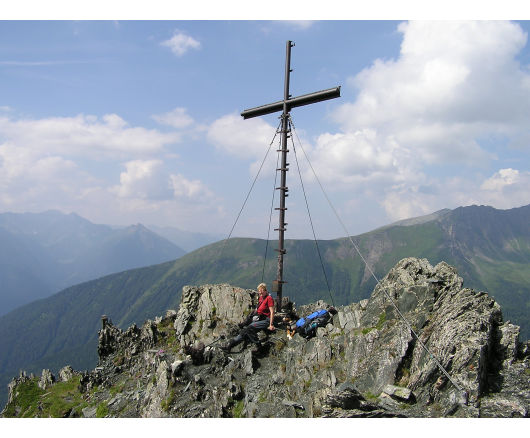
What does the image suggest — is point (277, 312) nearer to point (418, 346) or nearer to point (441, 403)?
point (418, 346)

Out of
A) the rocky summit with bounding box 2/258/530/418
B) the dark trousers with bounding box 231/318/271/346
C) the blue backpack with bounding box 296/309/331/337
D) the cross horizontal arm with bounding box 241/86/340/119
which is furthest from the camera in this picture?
the cross horizontal arm with bounding box 241/86/340/119

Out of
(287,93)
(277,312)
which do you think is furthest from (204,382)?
(287,93)

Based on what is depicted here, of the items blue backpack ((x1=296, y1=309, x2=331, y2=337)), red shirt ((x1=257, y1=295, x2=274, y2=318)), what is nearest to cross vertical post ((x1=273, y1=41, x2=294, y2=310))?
red shirt ((x1=257, y1=295, x2=274, y2=318))

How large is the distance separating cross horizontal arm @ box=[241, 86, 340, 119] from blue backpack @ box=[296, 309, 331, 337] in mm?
12737

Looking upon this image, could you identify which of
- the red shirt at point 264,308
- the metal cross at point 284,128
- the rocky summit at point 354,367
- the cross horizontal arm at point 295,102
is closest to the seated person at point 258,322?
the red shirt at point 264,308

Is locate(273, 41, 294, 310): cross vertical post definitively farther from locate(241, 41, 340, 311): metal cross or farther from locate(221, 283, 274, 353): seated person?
locate(221, 283, 274, 353): seated person

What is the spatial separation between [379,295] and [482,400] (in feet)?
Result: 22.5

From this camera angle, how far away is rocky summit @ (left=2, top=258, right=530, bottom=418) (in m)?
10.8

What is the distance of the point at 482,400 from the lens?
409 inches

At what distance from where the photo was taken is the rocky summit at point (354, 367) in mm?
10750

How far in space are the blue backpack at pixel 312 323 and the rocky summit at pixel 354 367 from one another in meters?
0.54

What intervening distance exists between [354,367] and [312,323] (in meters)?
4.37

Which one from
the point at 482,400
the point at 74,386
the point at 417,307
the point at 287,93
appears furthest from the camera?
the point at 74,386

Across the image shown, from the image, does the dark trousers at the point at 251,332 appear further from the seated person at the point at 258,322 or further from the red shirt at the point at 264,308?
the red shirt at the point at 264,308
